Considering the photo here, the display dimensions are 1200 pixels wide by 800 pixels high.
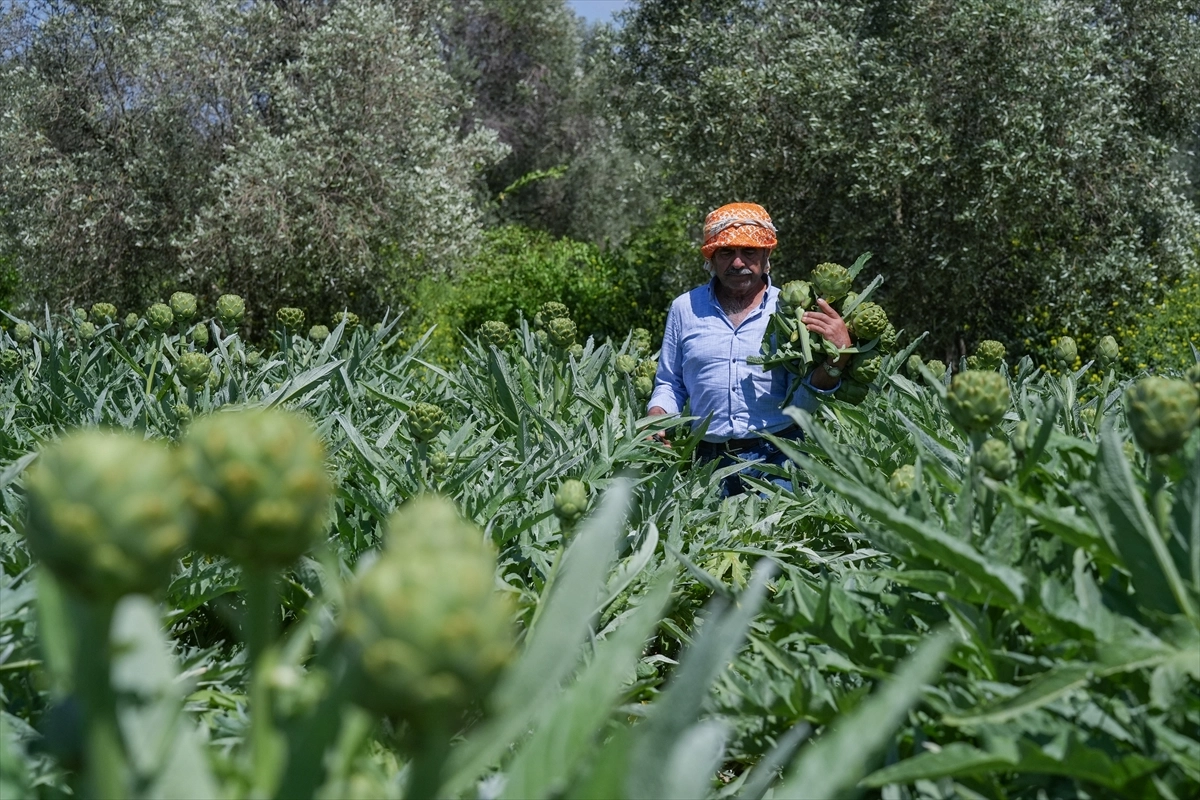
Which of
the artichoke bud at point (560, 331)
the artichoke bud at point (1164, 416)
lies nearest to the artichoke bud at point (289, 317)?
the artichoke bud at point (560, 331)

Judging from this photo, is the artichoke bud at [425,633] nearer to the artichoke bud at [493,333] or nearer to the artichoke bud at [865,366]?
the artichoke bud at [865,366]

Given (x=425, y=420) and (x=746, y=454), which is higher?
(x=425, y=420)

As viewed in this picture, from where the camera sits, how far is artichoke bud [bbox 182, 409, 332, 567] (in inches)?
21.6

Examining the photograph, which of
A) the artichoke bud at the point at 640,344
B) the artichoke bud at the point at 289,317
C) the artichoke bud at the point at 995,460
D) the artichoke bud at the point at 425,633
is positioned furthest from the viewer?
the artichoke bud at the point at 640,344

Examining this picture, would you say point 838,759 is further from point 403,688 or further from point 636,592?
point 636,592

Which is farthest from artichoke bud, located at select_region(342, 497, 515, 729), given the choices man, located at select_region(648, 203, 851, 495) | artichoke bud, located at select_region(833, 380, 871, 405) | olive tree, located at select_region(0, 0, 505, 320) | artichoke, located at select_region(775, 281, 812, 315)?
olive tree, located at select_region(0, 0, 505, 320)

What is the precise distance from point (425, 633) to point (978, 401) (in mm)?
872

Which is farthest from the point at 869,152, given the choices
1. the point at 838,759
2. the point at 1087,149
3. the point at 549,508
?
the point at 838,759

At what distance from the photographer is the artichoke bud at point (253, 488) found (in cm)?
55

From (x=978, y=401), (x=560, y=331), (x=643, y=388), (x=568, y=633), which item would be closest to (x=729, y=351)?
(x=643, y=388)

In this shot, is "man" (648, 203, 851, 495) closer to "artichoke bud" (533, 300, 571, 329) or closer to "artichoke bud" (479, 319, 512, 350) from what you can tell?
"artichoke bud" (533, 300, 571, 329)

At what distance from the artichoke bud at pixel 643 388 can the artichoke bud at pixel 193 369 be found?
1.24 meters

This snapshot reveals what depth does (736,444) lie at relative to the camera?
2.86 meters

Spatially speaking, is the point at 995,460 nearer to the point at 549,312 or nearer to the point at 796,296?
the point at 796,296
